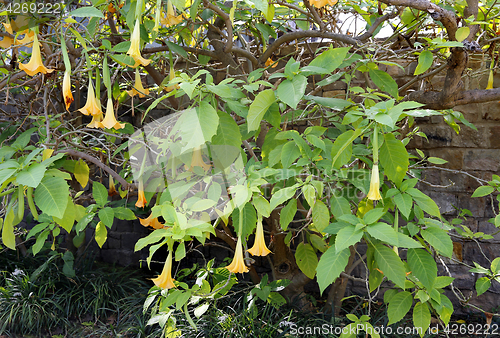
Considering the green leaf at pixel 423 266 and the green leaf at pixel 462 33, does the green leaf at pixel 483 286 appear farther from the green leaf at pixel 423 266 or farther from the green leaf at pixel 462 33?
the green leaf at pixel 462 33

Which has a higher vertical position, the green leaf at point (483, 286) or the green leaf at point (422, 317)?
the green leaf at point (422, 317)

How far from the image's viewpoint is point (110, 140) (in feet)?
6.81

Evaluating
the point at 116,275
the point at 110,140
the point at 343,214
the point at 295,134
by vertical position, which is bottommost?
the point at 116,275

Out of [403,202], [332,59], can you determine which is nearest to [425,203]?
[403,202]

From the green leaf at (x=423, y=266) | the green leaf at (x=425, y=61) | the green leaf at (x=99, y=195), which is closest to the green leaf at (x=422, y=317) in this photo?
the green leaf at (x=423, y=266)

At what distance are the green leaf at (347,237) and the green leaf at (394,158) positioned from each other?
0.22 m

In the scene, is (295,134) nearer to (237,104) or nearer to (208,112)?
(237,104)

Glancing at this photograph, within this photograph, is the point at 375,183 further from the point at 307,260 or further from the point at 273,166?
the point at 307,260

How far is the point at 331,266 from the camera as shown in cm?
98

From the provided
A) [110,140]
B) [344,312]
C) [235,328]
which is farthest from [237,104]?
[344,312]

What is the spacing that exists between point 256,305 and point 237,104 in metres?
1.53

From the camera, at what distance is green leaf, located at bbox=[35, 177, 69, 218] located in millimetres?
1026

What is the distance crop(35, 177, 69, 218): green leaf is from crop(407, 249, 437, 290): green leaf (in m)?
1.13

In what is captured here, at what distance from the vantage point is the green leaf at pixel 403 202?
1.11 metres
